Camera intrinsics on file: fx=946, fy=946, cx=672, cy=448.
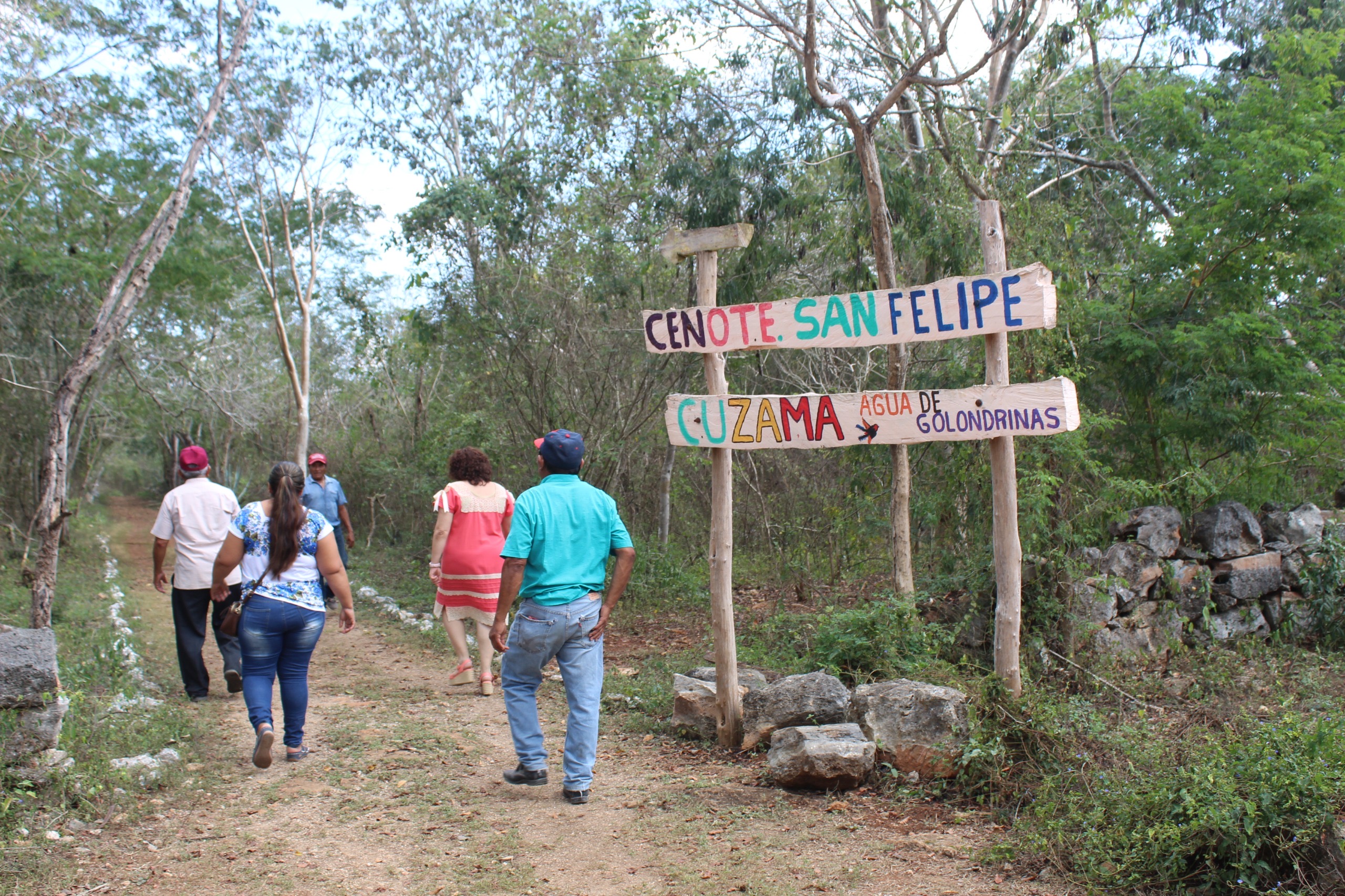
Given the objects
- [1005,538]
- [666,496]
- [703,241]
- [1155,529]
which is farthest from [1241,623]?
[666,496]

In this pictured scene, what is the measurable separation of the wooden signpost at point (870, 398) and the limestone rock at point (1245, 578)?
380 centimetres

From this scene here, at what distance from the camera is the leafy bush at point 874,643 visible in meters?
5.84

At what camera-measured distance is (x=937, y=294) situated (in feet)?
16.4

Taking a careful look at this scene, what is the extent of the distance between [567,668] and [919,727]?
181 centimetres

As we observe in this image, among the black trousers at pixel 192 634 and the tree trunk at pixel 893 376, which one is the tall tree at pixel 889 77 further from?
the black trousers at pixel 192 634

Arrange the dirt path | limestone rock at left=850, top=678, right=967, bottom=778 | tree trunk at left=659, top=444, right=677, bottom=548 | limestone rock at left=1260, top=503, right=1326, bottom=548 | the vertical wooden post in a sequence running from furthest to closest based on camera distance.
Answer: tree trunk at left=659, top=444, right=677, bottom=548 → limestone rock at left=1260, top=503, right=1326, bottom=548 → the vertical wooden post → limestone rock at left=850, top=678, right=967, bottom=778 → the dirt path

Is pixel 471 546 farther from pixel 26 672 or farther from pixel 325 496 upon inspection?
pixel 26 672

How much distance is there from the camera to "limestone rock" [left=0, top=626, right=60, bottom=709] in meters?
4.11

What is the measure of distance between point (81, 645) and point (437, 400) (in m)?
9.38

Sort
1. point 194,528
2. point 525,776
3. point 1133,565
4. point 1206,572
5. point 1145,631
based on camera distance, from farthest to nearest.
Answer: point 1206,572
point 1133,565
point 1145,631
point 194,528
point 525,776

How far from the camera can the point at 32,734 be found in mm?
4176

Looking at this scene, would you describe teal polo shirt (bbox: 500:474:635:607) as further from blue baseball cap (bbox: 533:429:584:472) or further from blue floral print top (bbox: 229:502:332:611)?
blue floral print top (bbox: 229:502:332:611)

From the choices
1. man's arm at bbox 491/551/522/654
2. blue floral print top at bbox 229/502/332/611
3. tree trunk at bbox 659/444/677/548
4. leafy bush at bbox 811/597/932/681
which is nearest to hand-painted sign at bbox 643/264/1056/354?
man's arm at bbox 491/551/522/654

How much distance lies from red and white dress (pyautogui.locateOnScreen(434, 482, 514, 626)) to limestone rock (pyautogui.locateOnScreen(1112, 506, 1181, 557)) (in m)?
5.07
